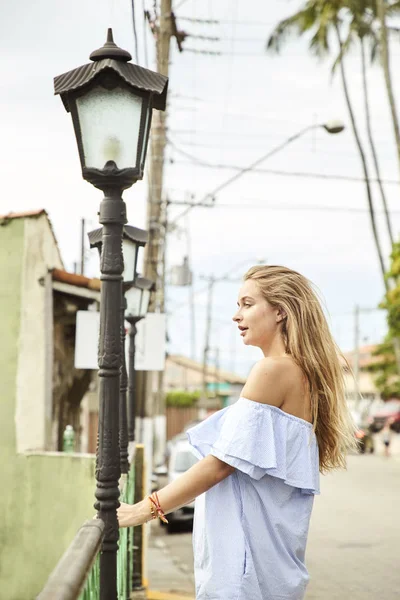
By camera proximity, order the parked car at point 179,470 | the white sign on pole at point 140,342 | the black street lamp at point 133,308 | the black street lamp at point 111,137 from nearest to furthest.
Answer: the black street lamp at point 111,137 → the black street lamp at point 133,308 → the white sign on pole at point 140,342 → the parked car at point 179,470

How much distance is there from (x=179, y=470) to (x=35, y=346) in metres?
6.21

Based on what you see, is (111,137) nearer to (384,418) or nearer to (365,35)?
(365,35)

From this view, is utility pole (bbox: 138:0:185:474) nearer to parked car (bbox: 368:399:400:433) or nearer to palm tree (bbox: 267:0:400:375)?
palm tree (bbox: 267:0:400:375)

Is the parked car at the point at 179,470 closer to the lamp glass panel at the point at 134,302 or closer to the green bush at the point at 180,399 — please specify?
the lamp glass panel at the point at 134,302

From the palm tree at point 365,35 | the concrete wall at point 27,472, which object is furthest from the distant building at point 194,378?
the concrete wall at point 27,472

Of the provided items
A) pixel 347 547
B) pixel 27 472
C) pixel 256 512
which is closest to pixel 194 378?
pixel 347 547

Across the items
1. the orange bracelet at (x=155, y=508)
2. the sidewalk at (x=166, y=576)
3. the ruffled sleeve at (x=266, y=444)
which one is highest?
the ruffled sleeve at (x=266, y=444)

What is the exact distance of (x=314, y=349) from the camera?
288cm

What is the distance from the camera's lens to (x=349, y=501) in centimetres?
1977

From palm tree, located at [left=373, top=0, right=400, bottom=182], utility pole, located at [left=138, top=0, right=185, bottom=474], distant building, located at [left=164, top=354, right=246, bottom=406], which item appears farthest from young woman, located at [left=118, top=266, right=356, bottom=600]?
distant building, located at [left=164, top=354, right=246, bottom=406]

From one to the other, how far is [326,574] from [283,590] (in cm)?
815

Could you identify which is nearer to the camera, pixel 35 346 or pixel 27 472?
pixel 27 472

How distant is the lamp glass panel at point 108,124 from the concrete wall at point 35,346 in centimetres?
811

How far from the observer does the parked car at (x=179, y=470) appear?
1722cm
